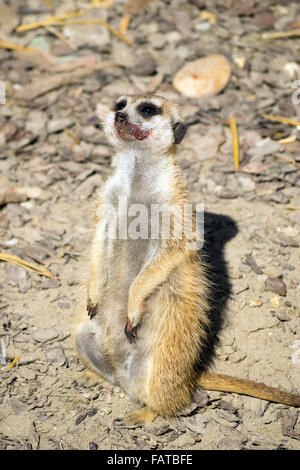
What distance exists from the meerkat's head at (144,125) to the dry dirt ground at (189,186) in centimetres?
91

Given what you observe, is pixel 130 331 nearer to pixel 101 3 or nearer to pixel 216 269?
pixel 216 269

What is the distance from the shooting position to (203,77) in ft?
15.3

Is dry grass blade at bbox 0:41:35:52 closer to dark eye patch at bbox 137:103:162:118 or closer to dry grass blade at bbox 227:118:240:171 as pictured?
dry grass blade at bbox 227:118:240:171

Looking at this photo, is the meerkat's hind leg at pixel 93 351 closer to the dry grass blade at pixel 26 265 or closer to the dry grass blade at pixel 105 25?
the dry grass blade at pixel 26 265

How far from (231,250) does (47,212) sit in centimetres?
136

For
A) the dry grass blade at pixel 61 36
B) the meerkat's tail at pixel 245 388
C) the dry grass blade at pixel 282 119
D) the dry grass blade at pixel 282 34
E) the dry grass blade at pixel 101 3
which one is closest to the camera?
the meerkat's tail at pixel 245 388

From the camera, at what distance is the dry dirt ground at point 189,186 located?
2.87 meters

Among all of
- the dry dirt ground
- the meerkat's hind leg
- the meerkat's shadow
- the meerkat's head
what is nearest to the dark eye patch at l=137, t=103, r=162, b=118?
the meerkat's head

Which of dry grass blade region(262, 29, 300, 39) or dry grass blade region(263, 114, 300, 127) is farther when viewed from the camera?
dry grass blade region(262, 29, 300, 39)

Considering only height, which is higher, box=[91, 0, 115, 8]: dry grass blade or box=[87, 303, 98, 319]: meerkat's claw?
box=[91, 0, 115, 8]: dry grass blade

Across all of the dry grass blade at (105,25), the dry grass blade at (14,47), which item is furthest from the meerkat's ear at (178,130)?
the dry grass blade at (14,47)

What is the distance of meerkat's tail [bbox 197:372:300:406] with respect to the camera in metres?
2.81

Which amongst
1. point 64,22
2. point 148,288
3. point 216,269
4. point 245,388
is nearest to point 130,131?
point 148,288

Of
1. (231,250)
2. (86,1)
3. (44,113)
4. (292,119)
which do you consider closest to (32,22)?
(86,1)
